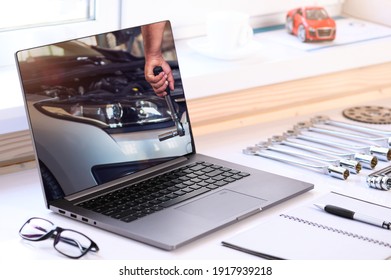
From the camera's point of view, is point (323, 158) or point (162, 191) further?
point (323, 158)

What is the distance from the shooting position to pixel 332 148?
4.94 ft

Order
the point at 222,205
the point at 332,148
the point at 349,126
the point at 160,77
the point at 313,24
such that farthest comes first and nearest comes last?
1. the point at 313,24
2. the point at 349,126
3. the point at 332,148
4. the point at 160,77
5. the point at 222,205

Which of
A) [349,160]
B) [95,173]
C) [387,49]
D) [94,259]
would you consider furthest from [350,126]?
[94,259]

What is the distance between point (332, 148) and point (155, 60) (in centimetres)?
38

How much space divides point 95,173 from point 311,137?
1.55ft

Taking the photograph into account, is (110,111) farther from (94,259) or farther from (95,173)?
(94,259)

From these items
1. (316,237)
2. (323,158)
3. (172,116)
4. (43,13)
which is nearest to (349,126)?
(323,158)

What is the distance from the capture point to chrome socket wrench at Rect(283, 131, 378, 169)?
142cm

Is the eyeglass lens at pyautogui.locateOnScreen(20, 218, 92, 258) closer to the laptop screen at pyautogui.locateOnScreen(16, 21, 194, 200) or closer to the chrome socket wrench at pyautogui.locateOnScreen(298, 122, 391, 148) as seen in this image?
the laptop screen at pyautogui.locateOnScreen(16, 21, 194, 200)

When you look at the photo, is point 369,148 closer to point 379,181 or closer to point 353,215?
point 379,181

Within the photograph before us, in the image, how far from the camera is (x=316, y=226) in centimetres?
118

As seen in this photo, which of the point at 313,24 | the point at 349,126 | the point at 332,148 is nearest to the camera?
the point at 332,148

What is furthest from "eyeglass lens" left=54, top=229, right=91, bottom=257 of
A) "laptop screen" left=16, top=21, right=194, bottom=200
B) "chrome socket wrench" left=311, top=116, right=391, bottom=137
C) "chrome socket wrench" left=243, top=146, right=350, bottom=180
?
"chrome socket wrench" left=311, top=116, right=391, bottom=137

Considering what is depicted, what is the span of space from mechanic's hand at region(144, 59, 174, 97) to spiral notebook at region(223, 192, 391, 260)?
32 centimetres
